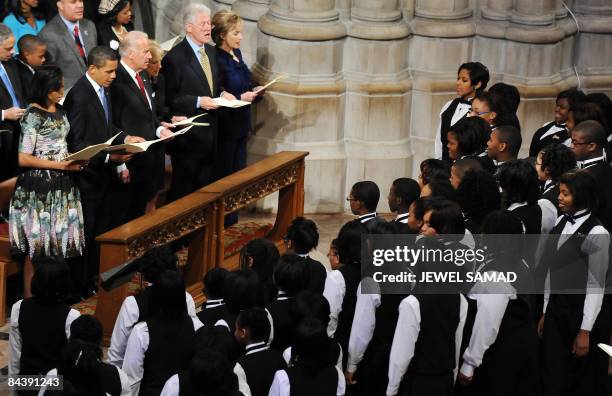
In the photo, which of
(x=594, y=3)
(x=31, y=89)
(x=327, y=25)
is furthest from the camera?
(x=594, y=3)

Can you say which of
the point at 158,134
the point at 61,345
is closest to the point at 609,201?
the point at 158,134

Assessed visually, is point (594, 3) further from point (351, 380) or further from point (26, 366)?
point (26, 366)

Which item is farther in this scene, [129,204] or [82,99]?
[129,204]

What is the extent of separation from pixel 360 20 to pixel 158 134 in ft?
8.81

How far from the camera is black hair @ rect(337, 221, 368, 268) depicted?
6.79m

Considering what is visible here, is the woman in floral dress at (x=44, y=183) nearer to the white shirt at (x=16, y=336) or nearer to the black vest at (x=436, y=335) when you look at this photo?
the white shirt at (x=16, y=336)

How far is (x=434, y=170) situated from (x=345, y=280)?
5.08 feet

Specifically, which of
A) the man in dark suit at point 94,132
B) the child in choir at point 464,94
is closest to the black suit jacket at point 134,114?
the man in dark suit at point 94,132

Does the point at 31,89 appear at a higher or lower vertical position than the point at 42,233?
higher

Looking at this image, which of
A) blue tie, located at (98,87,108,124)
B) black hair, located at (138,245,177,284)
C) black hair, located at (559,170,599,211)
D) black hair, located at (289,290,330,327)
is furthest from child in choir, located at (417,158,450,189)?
blue tie, located at (98,87,108,124)

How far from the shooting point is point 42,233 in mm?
8141

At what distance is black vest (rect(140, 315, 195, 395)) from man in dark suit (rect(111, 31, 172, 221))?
2836 mm

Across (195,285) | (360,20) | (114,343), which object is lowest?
(195,285)

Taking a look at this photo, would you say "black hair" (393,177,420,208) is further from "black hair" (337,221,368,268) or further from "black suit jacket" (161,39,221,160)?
"black suit jacket" (161,39,221,160)
